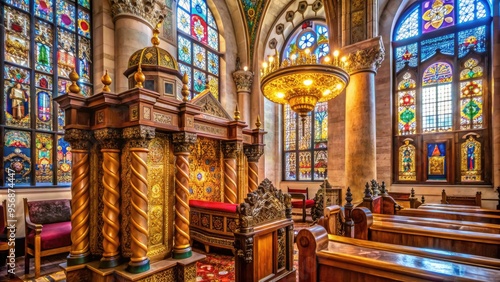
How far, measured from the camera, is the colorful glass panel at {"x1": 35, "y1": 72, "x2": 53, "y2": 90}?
549 cm

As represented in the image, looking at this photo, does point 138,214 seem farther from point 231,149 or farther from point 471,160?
point 471,160

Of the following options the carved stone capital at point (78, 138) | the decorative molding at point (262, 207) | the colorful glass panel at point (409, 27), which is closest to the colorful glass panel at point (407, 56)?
the colorful glass panel at point (409, 27)

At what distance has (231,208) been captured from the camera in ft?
15.1

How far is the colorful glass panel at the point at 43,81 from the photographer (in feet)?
18.0

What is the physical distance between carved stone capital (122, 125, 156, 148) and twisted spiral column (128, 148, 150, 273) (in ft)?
0.24

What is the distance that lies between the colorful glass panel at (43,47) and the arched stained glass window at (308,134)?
7.86 metres

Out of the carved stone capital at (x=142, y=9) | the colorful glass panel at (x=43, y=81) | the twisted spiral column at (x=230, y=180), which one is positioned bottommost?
the twisted spiral column at (x=230, y=180)

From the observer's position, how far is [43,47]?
5652 mm

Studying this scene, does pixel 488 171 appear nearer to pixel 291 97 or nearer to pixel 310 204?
pixel 310 204

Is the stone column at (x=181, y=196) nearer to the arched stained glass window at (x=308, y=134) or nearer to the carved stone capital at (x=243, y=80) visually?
the carved stone capital at (x=243, y=80)

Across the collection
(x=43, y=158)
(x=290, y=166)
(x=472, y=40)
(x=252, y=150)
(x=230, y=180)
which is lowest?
(x=290, y=166)

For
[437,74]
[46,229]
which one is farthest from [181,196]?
[437,74]

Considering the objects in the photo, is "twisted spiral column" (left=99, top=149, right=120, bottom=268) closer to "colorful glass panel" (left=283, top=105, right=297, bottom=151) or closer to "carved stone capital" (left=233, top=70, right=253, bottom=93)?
"carved stone capital" (left=233, top=70, right=253, bottom=93)

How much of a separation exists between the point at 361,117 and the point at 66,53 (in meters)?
7.14
